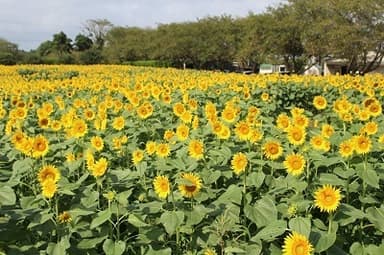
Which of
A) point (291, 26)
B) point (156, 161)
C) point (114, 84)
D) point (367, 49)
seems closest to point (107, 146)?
point (156, 161)

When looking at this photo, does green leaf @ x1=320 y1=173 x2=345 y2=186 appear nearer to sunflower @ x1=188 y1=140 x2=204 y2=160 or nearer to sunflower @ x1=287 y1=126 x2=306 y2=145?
sunflower @ x1=287 y1=126 x2=306 y2=145

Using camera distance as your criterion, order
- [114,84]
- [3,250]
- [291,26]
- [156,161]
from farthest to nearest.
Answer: [291,26] < [114,84] < [156,161] < [3,250]

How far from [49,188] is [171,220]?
482mm

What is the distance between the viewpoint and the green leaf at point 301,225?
1757mm

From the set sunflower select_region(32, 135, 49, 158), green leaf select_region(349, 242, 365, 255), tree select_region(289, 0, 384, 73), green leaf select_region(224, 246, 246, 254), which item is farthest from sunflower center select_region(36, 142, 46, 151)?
tree select_region(289, 0, 384, 73)

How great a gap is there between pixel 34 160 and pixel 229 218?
1071mm

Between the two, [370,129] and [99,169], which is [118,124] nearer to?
[99,169]

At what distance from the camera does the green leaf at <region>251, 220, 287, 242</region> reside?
1.78m

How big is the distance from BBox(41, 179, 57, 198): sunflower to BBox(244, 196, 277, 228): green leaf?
0.73 metres

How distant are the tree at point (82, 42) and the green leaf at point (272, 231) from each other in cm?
6411

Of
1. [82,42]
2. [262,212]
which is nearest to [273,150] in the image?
[262,212]

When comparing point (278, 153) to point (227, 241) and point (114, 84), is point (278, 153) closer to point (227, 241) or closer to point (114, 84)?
point (227, 241)

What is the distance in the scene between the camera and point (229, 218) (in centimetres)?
191

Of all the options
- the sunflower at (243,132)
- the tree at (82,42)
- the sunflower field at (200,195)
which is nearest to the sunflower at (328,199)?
→ the sunflower field at (200,195)
